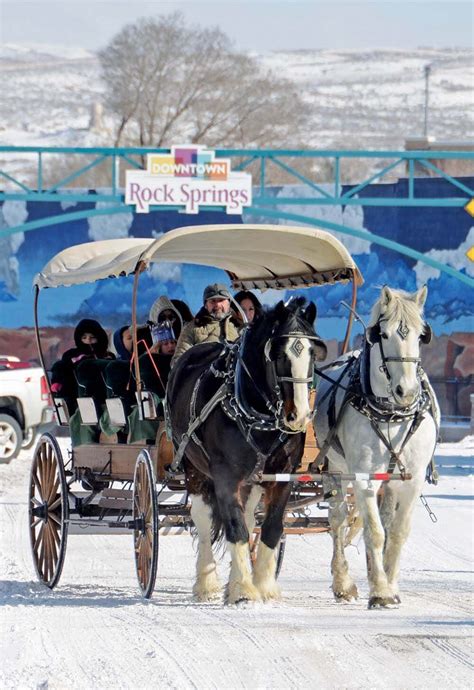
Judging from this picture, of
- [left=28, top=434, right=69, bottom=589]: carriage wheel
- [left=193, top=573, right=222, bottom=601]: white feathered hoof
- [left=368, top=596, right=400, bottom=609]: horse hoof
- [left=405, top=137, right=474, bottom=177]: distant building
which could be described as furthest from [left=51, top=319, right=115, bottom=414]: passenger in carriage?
[left=405, top=137, right=474, bottom=177]: distant building

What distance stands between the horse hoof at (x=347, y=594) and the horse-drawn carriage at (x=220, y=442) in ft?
1.60

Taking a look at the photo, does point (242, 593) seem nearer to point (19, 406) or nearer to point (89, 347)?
point (89, 347)

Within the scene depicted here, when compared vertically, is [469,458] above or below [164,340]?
below

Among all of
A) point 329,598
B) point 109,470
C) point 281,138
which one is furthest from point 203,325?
point 281,138

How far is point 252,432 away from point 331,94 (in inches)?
5664

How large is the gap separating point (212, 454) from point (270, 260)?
2.47 m

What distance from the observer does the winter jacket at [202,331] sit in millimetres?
11374

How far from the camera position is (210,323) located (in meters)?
11.5

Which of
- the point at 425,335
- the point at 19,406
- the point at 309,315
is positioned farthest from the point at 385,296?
the point at 19,406

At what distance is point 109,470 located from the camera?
1160 cm

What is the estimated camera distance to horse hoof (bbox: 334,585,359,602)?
33.9 feet

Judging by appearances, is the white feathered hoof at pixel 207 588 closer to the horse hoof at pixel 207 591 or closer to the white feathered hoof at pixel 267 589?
the horse hoof at pixel 207 591

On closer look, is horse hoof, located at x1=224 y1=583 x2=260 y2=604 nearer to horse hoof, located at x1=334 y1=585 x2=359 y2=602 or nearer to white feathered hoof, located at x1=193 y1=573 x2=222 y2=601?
white feathered hoof, located at x1=193 y1=573 x2=222 y2=601

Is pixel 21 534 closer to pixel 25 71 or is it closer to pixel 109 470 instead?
pixel 109 470
